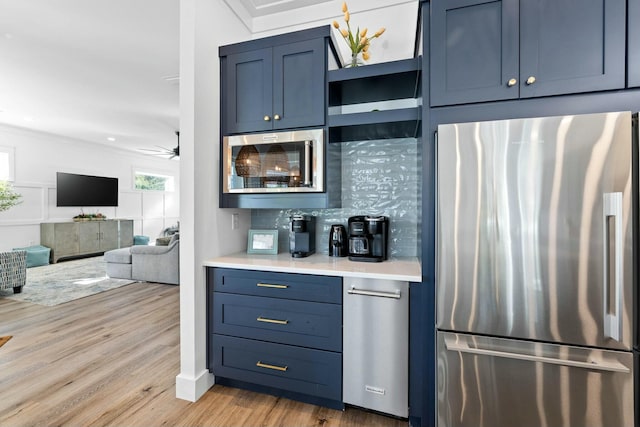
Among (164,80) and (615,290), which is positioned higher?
(164,80)

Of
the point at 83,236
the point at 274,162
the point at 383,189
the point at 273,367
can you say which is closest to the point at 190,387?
the point at 273,367

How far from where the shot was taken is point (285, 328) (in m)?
1.80

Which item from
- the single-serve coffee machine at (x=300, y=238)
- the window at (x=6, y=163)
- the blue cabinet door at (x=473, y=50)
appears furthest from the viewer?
the window at (x=6, y=163)

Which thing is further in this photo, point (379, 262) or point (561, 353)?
point (379, 262)

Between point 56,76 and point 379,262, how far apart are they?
185 inches

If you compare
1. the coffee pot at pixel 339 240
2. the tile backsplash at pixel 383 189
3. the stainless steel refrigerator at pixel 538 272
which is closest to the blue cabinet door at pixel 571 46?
the stainless steel refrigerator at pixel 538 272

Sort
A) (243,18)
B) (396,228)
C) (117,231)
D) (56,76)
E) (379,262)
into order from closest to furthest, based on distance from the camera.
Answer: (379,262)
(396,228)
(243,18)
(56,76)
(117,231)

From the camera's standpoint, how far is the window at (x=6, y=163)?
5.80m

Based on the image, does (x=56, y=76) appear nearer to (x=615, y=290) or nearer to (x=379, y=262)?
(x=379, y=262)

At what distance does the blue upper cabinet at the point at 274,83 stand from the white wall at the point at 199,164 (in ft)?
0.39

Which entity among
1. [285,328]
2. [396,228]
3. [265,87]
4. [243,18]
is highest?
[243,18]

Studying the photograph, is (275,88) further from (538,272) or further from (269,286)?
(538,272)

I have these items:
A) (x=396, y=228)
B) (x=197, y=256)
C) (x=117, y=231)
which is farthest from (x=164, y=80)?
(x=117, y=231)

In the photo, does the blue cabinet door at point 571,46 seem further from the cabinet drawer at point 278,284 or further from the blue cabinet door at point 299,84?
the cabinet drawer at point 278,284
